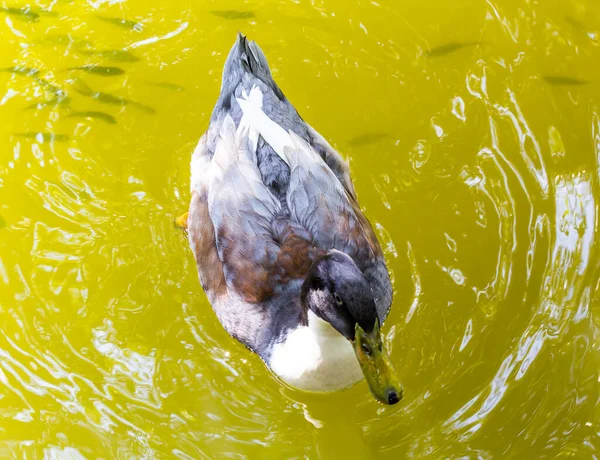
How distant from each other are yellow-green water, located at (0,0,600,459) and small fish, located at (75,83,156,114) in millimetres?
44

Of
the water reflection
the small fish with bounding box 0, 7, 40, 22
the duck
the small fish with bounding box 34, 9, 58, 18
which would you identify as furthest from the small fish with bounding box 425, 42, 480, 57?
the small fish with bounding box 0, 7, 40, 22

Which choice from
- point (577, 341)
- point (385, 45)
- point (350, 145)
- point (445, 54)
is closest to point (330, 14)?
point (385, 45)

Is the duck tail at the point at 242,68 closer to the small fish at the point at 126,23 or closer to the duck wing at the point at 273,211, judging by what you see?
the duck wing at the point at 273,211

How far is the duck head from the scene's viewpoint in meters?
3.40

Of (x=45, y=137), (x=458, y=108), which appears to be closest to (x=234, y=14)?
(x=45, y=137)

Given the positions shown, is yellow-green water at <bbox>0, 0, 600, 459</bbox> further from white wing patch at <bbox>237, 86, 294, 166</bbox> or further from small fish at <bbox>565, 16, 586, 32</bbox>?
white wing patch at <bbox>237, 86, 294, 166</bbox>

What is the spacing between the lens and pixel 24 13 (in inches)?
242

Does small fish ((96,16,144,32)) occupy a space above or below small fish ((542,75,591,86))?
above

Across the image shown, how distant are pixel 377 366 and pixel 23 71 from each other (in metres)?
3.73

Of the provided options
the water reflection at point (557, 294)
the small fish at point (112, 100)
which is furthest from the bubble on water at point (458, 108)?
the small fish at point (112, 100)

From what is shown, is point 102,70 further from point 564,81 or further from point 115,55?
point 564,81

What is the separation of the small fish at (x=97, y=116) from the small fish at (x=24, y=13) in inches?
41.9

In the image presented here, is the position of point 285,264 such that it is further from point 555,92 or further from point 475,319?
point 555,92

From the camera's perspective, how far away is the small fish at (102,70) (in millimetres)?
5766
